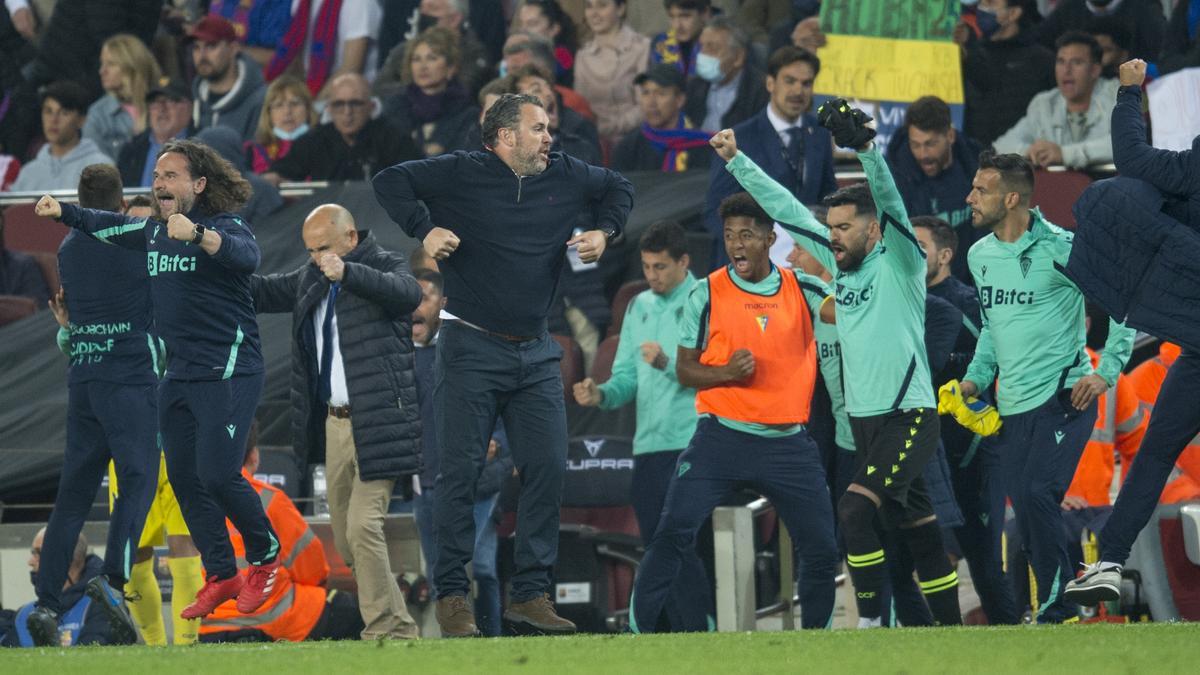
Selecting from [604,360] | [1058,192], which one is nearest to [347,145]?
[604,360]

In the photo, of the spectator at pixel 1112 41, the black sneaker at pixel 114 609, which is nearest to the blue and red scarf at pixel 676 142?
the spectator at pixel 1112 41

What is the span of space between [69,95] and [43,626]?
6.32m

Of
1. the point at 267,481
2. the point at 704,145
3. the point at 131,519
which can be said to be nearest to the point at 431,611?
the point at 267,481

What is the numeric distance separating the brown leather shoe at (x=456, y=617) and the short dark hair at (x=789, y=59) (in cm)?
456

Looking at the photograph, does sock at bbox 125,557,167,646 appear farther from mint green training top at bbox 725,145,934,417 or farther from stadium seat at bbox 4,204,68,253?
stadium seat at bbox 4,204,68,253

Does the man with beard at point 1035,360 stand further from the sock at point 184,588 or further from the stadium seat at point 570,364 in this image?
the sock at point 184,588

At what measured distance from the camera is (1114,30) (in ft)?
43.6

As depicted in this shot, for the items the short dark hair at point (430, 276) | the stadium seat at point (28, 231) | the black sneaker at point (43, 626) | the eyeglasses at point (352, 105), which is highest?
the eyeglasses at point (352, 105)

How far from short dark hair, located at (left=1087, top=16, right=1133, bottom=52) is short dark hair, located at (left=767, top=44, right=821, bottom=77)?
2565mm

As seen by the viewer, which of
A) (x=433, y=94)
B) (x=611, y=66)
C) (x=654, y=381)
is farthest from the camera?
(x=611, y=66)

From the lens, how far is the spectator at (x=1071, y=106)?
12398mm

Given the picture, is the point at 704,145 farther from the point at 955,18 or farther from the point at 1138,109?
the point at 1138,109

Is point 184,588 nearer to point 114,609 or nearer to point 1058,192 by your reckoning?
point 114,609

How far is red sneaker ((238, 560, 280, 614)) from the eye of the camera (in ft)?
29.7
